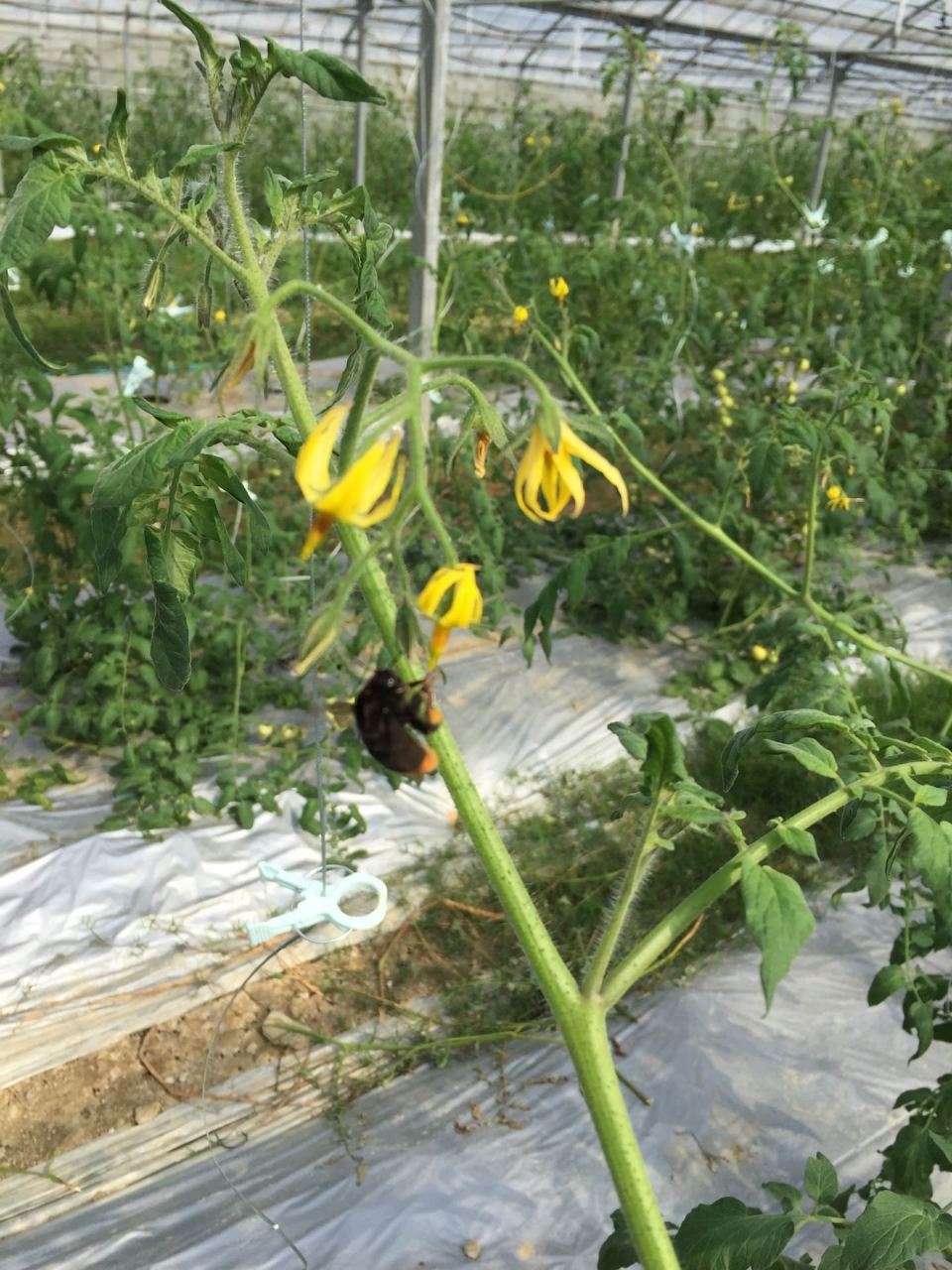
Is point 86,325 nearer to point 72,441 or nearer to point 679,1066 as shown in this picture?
point 72,441

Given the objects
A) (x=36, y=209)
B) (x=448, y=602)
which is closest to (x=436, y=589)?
(x=448, y=602)

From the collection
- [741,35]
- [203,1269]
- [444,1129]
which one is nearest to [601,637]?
[444,1129]

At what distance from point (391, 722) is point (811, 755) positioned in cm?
49

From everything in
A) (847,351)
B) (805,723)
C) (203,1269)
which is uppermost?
(847,351)

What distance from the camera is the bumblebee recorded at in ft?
2.14

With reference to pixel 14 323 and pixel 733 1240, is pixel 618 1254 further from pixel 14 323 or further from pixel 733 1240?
pixel 14 323

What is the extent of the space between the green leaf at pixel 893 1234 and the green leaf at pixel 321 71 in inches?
42.3

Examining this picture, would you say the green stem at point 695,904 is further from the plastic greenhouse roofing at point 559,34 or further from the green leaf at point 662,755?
the plastic greenhouse roofing at point 559,34

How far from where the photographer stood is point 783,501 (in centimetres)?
393

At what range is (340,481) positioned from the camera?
1.93ft

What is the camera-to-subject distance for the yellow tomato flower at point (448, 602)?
62 centimetres

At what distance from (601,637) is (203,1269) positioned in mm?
2419

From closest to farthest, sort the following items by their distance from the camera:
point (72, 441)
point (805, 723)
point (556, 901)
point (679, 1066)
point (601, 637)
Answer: point (805, 723) → point (679, 1066) → point (556, 901) → point (72, 441) → point (601, 637)

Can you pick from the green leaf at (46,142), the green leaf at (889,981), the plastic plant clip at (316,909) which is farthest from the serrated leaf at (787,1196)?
the green leaf at (46,142)
